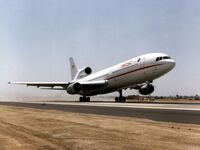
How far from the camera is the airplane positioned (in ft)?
156

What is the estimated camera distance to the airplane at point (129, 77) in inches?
1873

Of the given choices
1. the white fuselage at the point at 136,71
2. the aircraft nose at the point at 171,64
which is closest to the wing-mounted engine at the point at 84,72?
the white fuselage at the point at 136,71

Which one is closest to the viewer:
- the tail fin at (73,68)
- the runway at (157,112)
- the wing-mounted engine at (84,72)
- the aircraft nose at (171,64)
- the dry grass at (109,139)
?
the dry grass at (109,139)

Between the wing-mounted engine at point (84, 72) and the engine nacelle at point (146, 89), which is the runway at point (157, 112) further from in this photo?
the wing-mounted engine at point (84, 72)

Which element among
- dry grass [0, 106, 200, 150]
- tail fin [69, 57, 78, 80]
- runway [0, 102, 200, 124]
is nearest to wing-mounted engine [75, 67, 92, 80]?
tail fin [69, 57, 78, 80]

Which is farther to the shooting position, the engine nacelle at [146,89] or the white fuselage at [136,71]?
Result: the engine nacelle at [146,89]

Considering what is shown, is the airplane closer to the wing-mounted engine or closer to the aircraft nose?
the aircraft nose

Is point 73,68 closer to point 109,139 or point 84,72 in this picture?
point 84,72

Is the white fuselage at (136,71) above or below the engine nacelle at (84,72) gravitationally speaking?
below

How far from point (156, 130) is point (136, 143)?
306cm

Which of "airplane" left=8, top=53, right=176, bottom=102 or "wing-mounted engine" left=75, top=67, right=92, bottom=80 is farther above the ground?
"wing-mounted engine" left=75, top=67, right=92, bottom=80

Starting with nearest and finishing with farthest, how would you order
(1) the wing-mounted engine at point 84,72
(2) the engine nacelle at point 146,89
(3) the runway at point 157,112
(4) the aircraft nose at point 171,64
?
(3) the runway at point 157,112 < (4) the aircraft nose at point 171,64 < (2) the engine nacelle at point 146,89 < (1) the wing-mounted engine at point 84,72

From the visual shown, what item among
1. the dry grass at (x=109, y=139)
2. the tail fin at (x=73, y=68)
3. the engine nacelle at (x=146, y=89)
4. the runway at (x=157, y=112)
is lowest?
the dry grass at (x=109, y=139)

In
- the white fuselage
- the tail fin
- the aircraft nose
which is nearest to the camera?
the aircraft nose
